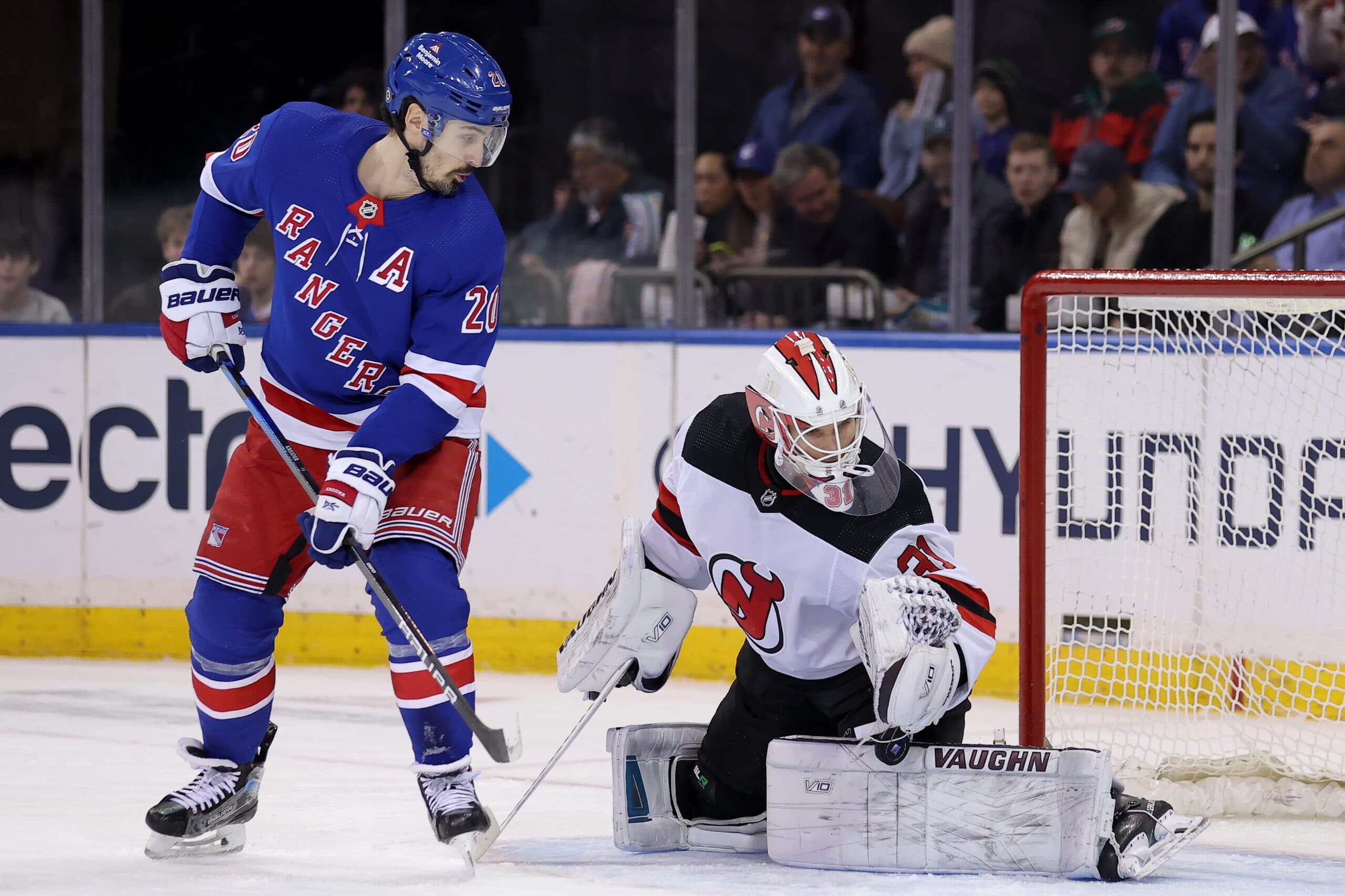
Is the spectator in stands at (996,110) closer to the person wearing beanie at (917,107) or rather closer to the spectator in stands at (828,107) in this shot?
the person wearing beanie at (917,107)

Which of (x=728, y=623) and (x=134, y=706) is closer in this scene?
(x=134, y=706)

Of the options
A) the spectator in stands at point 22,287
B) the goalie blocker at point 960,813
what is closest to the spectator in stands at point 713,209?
the spectator in stands at point 22,287

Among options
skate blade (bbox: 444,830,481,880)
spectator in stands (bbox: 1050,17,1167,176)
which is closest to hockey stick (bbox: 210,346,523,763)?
skate blade (bbox: 444,830,481,880)

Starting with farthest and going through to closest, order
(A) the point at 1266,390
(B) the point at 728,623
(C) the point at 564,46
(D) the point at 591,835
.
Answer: (C) the point at 564,46
(B) the point at 728,623
(A) the point at 1266,390
(D) the point at 591,835

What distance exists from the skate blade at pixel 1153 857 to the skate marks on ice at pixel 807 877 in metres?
0.02

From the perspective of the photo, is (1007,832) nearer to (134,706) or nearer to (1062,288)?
(1062,288)

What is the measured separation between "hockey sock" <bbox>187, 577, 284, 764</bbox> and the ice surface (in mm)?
194

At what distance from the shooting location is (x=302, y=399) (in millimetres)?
2770

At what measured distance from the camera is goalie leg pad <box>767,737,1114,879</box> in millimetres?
2562

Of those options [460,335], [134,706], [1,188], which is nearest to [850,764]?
[460,335]

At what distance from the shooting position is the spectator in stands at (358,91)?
5035mm

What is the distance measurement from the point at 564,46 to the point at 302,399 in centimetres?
248

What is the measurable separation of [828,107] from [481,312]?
8.27 feet

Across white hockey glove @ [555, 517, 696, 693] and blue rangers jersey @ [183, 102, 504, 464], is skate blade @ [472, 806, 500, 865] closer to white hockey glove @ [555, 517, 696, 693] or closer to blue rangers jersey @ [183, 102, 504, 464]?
white hockey glove @ [555, 517, 696, 693]
